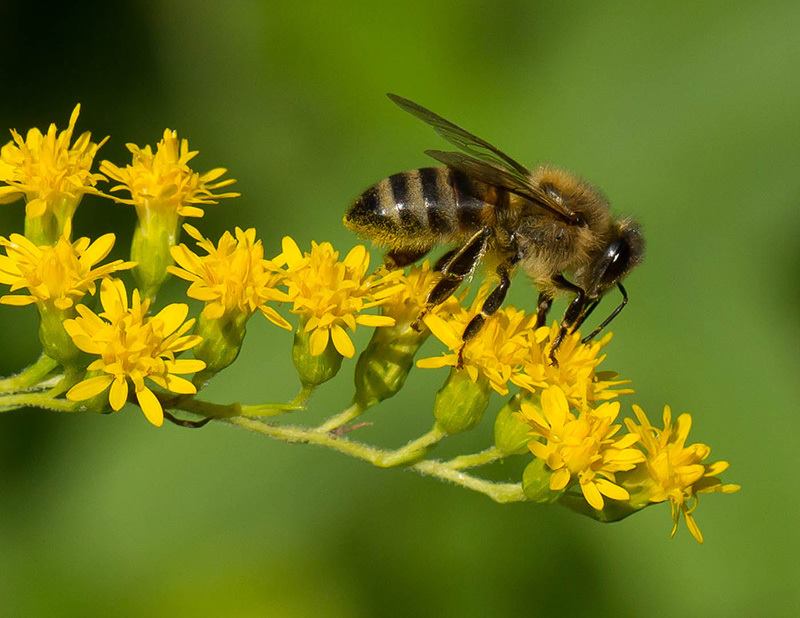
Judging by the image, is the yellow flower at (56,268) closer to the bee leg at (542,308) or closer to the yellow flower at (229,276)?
the yellow flower at (229,276)

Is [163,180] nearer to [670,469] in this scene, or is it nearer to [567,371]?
[567,371]

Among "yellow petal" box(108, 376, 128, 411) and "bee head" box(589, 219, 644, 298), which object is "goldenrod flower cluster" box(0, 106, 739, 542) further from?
"bee head" box(589, 219, 644, 298)

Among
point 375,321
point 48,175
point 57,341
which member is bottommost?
point 57,341

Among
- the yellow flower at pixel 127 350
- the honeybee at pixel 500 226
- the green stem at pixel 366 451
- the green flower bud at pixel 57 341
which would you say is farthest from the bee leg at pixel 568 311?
the green flower bud at pixel 57 341

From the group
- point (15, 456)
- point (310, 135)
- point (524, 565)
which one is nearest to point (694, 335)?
point (524, 565)

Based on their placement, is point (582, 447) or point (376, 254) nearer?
point (582, 447)

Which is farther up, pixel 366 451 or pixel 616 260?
pixel 616 260

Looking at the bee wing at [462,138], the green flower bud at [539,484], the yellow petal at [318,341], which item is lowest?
the green flower bud at [539,484]

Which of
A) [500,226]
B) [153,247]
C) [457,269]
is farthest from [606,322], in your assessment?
[153,247]
